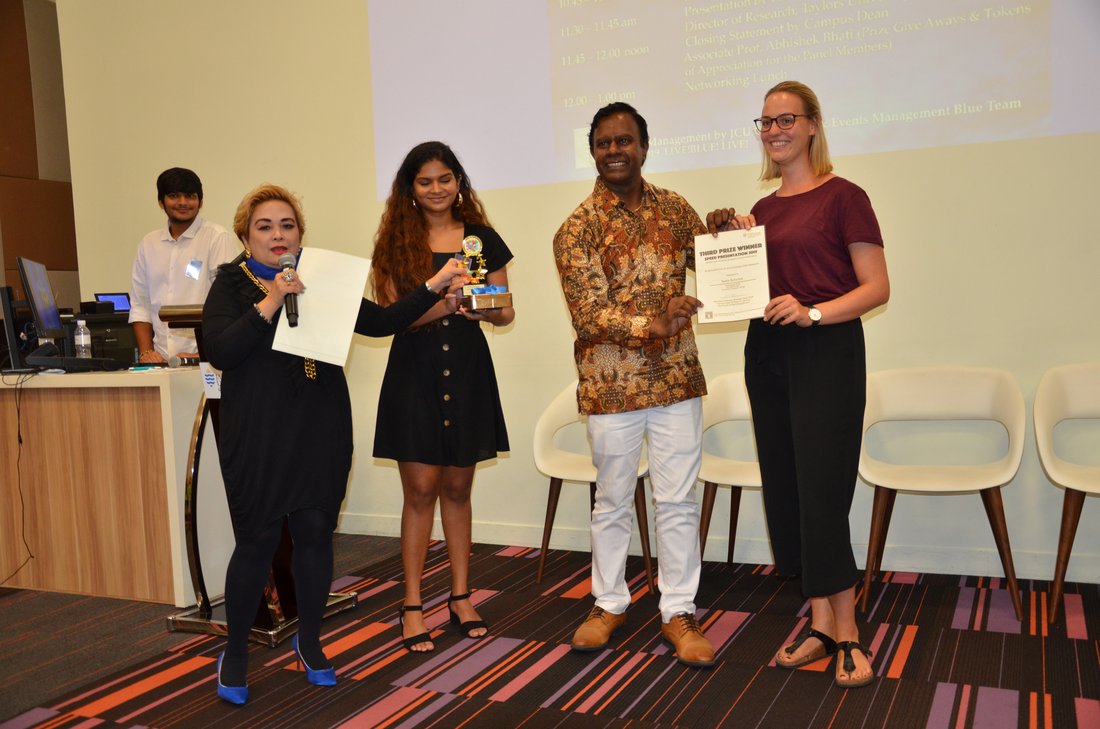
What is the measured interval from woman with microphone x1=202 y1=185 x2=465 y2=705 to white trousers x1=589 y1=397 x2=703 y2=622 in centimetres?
73

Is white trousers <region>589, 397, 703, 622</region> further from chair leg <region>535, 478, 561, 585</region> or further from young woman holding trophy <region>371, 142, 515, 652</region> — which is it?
chair leg <region>535, 478, 561, 585</region>

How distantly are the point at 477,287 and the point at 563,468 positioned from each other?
49.2 inches

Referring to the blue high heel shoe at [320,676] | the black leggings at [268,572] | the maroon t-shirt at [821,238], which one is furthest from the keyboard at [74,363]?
the maroon t-shirt at [821,238]

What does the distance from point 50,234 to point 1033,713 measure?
7542 millimetres

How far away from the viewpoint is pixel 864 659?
2.62 m

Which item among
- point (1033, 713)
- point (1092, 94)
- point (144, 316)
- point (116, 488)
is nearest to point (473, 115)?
point (144, 316)

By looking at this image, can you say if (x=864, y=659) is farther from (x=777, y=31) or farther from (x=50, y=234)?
(x=50, y=234)

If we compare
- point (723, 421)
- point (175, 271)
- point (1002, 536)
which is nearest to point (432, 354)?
point (723, 421)

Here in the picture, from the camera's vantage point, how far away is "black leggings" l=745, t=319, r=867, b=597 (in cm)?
254

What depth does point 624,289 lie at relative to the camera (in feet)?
9.21

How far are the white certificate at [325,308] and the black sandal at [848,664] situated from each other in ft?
5.60

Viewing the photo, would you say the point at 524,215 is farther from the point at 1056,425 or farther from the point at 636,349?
the point at 1056,425

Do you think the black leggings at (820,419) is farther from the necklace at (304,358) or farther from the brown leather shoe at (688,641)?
the necklace at (304,358)

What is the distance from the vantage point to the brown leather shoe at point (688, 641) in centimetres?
280
